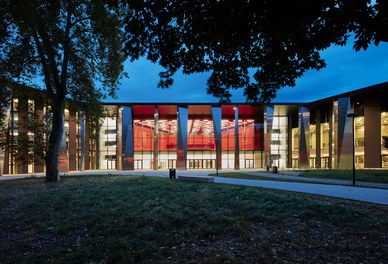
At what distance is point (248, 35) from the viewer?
18.5ft

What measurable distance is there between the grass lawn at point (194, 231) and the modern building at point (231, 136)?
31.4 metres

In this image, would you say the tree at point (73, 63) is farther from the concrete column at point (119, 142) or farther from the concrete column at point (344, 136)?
the concrete column at point (344, 136)

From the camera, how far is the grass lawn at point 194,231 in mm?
5691

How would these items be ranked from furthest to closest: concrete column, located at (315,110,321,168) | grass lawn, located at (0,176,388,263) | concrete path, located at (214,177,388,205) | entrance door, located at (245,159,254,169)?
entrance door, located at (245,159,254,169), concrete column, located at (315,110,321,168), concrete path, located at (214,177,388,205), grass lawn, located at (0,176,388,263)

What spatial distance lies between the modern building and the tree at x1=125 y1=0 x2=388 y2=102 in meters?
33.8

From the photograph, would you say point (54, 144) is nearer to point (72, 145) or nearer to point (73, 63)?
point (73, 63)

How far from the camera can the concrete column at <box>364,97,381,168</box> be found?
138 feet

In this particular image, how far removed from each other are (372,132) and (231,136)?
22.5 metres

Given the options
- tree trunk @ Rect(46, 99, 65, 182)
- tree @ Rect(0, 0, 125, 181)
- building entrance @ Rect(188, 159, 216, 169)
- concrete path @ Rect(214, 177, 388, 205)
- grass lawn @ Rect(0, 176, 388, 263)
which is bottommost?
building entrance @ Rect(188, 159, 216, 169)

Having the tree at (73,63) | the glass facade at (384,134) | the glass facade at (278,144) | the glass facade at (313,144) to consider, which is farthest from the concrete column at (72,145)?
the glass facade at (384,134)

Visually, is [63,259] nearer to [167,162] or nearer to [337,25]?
[337,25]

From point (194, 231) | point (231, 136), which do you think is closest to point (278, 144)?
point (231, 136)

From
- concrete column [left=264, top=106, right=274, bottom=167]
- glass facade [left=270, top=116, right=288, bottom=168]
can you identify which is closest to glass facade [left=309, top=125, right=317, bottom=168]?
Result: glass facade [left=270, top=116, right=288, bottom=168]

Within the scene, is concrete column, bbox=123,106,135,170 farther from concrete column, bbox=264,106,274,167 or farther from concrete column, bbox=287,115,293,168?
concrete column, bbox=287,115,293,168
